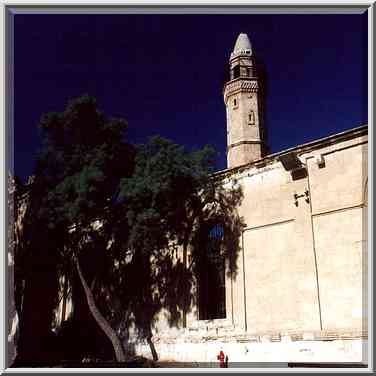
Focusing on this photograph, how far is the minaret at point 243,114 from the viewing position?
26.4 meters

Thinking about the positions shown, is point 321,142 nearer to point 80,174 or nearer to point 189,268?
point 189,268

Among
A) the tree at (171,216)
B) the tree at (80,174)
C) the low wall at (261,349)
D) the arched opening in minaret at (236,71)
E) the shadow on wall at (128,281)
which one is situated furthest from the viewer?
the arched opening in minaret at (236,71)

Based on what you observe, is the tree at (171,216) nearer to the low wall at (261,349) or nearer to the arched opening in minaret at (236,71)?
the low wall at (261,349)

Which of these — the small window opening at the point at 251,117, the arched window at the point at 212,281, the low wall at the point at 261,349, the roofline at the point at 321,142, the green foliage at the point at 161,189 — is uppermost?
the small window opening at the point at 251,117

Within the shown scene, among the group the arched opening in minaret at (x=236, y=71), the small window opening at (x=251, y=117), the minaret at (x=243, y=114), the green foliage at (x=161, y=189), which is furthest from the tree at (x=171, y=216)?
the arched opening in minaret at (x=236, y=71)

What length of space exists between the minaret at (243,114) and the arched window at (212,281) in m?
7.94

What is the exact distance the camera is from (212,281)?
19031 mm

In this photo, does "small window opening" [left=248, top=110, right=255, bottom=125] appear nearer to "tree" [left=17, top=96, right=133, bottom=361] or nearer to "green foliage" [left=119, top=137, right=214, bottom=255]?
"green foliage" [left=119, top=137, right=214, bottom=255]

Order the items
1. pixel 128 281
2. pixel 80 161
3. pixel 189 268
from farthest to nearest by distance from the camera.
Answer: pixel 128 281 → pixel 189 268 → pixel 80 161

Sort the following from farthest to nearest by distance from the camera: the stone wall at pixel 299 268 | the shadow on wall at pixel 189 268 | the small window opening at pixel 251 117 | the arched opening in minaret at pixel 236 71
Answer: the arched opening in minaret at pixel 236 71, the small window opening at pixel 251 117, the shadow on wall at pixel 189 268, the stone wall at pixel 299 268

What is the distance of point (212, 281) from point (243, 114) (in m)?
10.2

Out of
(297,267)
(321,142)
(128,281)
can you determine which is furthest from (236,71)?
(297,267)

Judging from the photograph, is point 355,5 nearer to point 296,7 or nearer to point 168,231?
point 296,7

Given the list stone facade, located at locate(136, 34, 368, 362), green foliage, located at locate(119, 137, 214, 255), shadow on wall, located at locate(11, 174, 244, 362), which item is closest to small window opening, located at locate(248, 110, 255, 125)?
stone facade, located at locate(136, 34, 368, 362)
